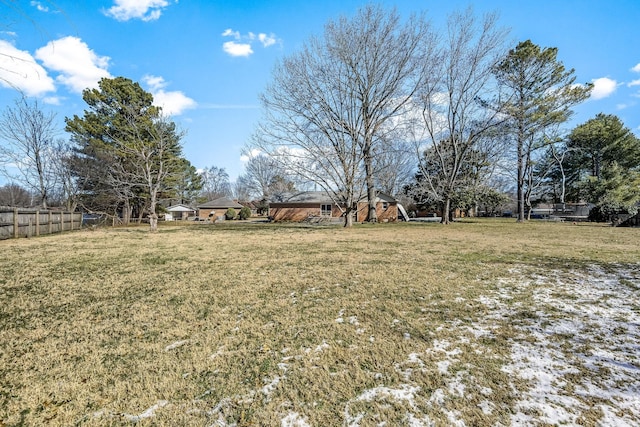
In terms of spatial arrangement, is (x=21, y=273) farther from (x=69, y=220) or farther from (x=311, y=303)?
(x=69, y=220)

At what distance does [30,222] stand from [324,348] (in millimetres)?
16814

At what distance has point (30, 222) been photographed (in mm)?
13281

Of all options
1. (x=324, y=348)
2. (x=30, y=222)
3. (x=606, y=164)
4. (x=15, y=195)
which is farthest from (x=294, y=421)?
(x=15, y=195)

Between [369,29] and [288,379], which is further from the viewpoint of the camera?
[369,29]

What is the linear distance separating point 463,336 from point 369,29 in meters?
18.9

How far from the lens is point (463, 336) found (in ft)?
9.78

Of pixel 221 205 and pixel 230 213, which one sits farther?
pixel 221 205

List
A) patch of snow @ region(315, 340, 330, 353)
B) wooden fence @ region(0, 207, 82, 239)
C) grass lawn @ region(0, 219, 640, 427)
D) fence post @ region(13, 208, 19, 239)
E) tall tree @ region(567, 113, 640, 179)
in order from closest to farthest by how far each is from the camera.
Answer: grass lawn @ region(0, 219, 640, 427) < patch of snow @ region(315, 340, 330, 353) < wooden fence @ region(0, 207, 82, 239) < fence post @ region(13, 208, 19, 239) < tall tree @ region(567, 113, 640, 179)

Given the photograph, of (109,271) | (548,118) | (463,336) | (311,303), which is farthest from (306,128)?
(548,118)

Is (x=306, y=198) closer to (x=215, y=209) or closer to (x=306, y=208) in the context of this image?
(x=306, y=208)

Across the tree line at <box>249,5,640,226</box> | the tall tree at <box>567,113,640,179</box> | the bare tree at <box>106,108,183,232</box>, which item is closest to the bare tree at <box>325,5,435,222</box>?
the tree line at <box>249,5,640,226</box>

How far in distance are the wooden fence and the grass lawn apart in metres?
9.76

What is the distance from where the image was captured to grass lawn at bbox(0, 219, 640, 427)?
1.96 metres

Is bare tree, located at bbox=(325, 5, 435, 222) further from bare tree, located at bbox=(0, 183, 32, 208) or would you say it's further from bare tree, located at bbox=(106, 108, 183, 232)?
bare tree, located at bbox=(0, 183, 32, 208)
